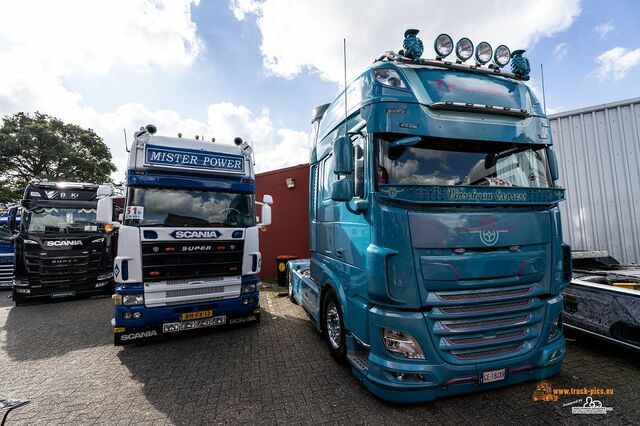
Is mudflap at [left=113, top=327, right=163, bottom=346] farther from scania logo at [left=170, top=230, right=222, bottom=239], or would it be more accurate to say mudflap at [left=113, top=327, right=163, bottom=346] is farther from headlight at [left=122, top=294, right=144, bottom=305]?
scania logo at [left=170, top=230, right=222, bottom=239]

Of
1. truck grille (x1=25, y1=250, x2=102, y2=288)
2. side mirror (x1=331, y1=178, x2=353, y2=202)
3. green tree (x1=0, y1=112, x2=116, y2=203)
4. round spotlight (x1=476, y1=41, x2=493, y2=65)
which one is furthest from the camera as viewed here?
green tree (x1=0, y1=112, x2=116, y2=203)

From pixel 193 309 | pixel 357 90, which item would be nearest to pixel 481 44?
pixel 357 90

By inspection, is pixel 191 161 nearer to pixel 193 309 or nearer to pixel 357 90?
pixel 193 309

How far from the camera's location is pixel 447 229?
9.05ft

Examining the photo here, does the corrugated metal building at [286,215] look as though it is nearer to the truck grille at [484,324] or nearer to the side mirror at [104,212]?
the side mirror at [104,212]

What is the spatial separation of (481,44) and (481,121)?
114 centimetres

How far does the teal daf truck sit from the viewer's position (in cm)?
272

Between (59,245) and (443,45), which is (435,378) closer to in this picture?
(443,45)

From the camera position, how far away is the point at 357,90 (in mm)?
3406

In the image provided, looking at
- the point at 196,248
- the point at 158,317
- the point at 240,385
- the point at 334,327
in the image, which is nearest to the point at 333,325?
the point at 334,327

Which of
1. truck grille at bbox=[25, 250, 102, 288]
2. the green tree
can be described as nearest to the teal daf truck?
truck grille at bbox=[25, 250, 102, 288]

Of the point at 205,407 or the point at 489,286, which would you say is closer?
the point at 489,286

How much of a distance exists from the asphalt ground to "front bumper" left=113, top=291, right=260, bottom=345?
270mm

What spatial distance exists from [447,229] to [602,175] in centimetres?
480
